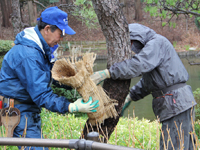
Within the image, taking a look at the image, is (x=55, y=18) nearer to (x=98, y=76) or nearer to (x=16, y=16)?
(x=98, y=76)

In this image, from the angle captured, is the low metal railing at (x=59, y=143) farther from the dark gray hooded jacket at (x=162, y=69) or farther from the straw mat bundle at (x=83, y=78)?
the dark gray hooded jacket at (x=162, y=69)

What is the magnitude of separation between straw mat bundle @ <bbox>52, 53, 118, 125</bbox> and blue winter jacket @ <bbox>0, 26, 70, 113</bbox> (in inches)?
6.6

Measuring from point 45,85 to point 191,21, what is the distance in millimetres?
25784

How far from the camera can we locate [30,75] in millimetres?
2141

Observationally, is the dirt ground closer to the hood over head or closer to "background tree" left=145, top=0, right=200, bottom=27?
"background tree" left=145, top=0, right=200, bottom=27

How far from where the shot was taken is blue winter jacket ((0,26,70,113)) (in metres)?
2.15

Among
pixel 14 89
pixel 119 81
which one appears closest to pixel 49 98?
pixel 14 89

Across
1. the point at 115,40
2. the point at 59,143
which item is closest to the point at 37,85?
the point at 59,143

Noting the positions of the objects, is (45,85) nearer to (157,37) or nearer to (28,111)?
(28,111)

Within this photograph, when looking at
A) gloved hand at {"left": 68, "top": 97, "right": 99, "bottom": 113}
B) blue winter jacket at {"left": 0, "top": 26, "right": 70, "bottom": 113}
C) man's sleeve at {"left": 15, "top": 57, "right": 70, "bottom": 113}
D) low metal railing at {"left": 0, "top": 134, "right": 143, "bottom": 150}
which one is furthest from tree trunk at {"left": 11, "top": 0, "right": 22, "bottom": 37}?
low metal railing at {"left": 0, "top": 134, "right": 143, "bottom": 150}

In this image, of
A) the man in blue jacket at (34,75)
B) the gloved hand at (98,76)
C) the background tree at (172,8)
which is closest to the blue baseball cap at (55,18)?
the man in blue jacket at (34,75)

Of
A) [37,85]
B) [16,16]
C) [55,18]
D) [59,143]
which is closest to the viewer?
[59,143]

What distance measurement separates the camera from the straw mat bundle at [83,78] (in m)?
2.11

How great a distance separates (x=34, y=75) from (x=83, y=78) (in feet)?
1.53
